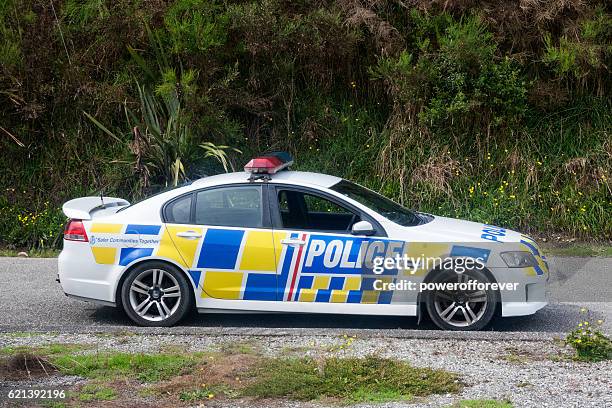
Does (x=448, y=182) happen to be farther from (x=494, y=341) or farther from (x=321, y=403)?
(x=321, y=403)

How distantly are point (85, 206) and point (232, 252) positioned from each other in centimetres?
167

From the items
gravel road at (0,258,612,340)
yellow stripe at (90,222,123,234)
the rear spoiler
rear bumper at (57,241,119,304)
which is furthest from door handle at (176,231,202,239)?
the rear spoiler

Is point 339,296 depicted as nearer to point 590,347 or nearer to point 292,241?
point 292,241

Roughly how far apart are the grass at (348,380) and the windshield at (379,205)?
2.04 meters

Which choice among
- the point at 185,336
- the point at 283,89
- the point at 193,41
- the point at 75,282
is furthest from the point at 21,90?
the point at 185,336

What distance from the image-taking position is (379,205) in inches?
362

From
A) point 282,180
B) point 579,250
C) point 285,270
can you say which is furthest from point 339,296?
point 579,250

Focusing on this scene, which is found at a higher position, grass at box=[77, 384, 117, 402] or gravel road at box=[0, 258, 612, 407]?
gravel road at box=[0, 258, 612, 407]

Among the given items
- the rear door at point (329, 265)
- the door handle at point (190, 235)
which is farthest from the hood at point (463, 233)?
the door handle at point (190, 235)

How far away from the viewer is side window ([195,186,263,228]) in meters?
8.82

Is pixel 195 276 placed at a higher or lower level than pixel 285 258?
lower

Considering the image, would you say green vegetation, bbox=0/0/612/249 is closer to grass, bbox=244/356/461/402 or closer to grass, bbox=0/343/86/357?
grass, bbox=0/343/86/357

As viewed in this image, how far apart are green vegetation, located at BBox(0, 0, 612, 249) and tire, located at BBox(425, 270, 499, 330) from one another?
4714 millimetres

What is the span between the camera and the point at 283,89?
14164 millimetres
